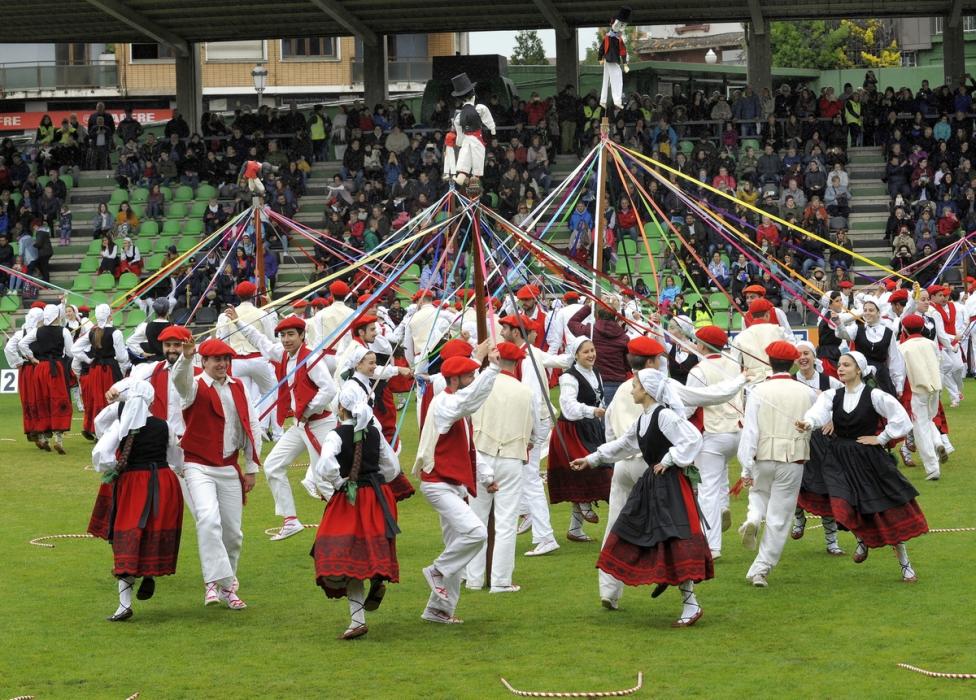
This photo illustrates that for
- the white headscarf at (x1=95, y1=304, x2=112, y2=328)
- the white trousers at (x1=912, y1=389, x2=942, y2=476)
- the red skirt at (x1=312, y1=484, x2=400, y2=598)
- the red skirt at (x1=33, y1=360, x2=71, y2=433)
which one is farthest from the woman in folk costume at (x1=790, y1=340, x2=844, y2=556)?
the red skirt at (x1=33, y1=360, x2=71, y2=433)

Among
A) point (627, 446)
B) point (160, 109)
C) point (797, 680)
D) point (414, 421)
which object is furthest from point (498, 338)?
point (160, 109)

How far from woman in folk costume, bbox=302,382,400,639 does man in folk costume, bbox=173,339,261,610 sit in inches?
42.6

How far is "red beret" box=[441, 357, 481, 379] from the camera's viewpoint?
8695 millimetres

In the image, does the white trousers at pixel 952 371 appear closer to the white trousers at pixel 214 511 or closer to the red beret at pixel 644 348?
the red beret at pixel 644 348

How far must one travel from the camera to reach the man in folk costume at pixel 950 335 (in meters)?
17.7

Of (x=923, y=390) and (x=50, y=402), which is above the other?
(x=923, y=390)

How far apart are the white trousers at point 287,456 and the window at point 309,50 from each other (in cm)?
4693

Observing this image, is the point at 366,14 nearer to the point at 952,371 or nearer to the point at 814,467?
the point at 952,371

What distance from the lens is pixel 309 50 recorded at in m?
57.5

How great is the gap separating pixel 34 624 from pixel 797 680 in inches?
177

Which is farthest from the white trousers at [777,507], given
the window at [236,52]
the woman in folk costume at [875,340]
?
the window at [236,52]

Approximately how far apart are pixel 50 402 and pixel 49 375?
325 mm

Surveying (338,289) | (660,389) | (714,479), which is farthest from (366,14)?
(660,389)

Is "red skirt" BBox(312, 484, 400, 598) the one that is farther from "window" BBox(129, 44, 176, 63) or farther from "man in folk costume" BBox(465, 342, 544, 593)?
"window" BBox(129, 44, 176, 63)
